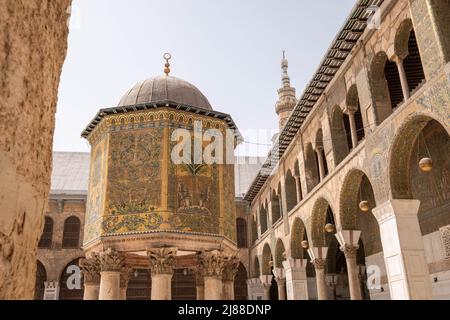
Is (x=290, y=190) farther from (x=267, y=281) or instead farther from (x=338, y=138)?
(x=267, y=281)

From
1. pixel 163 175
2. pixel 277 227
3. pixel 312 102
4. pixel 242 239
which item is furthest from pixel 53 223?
pixel 312 102

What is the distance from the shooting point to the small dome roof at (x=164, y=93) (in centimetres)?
1088

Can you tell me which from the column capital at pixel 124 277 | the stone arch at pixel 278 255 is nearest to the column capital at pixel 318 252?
the stone arch at pixel 278 255

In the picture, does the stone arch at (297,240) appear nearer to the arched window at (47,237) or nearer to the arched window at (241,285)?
the arched window at (241,285)

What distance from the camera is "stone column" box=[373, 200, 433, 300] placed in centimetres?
713

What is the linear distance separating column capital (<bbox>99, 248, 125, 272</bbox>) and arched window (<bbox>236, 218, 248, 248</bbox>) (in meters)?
11.6

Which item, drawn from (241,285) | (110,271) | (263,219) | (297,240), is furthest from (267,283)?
(110,271)

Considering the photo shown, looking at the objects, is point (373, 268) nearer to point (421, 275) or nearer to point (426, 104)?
point (421, 275)

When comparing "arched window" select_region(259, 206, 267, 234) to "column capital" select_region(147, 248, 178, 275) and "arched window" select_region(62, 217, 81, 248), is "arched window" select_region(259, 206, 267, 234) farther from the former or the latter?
"column capital" select_region(147, 248, 178, 275)

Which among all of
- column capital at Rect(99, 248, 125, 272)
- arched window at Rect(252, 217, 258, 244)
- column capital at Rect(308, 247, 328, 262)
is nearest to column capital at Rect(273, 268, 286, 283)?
arched window at Rect(252, 217, 258, 244)

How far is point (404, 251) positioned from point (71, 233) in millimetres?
15672

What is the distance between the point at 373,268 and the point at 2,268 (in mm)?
12470

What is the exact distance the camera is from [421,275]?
283 inches

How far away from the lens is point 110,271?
9.57 metres
